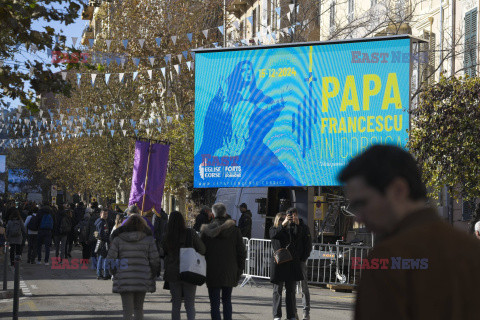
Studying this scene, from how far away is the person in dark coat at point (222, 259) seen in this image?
11055 mm

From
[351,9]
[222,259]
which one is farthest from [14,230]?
[222,259]

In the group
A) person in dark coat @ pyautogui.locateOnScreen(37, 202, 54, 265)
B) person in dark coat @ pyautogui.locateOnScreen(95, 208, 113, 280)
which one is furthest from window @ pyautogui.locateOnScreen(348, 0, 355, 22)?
person in dark coat @ pyautogui.locateOnScreen(95, 208, 113, 280)

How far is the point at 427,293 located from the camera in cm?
249

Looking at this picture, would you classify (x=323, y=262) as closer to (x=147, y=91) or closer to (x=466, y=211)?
(x=466, y=211)

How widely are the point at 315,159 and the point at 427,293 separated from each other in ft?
60.4

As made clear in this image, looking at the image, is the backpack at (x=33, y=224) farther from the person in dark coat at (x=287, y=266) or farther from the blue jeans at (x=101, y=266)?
the person in dark coat at (x=287, y=266)

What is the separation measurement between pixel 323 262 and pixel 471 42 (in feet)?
27.8

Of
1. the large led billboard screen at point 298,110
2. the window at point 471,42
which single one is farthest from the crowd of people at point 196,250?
the window at point 471,42

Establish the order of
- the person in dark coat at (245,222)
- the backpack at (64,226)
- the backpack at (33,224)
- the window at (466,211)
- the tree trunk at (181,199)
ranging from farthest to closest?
1. the tree trunk at (181,199)
2. the backpack at (64,226)
3. the backpack at (33,224)
4. the window at (466,211)
5. the person in dark coat at (245,222)

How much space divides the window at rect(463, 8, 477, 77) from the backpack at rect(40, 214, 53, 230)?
1211 centimetres

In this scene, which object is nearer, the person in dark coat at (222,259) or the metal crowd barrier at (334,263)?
the person in dark coat at (222,259)

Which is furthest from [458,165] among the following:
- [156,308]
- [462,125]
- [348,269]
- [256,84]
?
[156,308]

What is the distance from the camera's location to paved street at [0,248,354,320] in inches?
559

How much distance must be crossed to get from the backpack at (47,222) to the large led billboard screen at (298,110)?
620 cm
